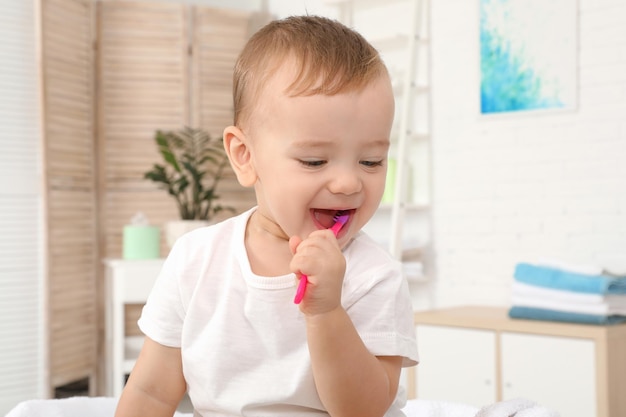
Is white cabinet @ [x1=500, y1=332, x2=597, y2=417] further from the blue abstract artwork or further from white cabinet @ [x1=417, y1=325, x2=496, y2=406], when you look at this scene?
the blue abstract artwork

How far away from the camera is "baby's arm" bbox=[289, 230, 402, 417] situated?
34.7 inches

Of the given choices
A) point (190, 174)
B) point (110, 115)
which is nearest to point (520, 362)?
point (190, 174)

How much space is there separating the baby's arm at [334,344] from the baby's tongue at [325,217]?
80mm

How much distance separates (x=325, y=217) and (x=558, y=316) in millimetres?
1900

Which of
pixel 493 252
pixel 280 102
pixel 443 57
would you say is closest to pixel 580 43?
pixel 443 57

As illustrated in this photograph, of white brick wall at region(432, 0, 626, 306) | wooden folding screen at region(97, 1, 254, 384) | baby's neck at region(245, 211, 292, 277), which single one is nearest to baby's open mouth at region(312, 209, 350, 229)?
baby's neck at region(245, 211, 292, 277)

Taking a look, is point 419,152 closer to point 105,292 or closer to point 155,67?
point 155,67

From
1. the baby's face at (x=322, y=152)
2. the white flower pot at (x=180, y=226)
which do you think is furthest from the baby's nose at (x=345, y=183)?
the white flower pot at (x=180, y=226)

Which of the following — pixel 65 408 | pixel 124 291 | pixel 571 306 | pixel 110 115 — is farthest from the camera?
pixel 110 115

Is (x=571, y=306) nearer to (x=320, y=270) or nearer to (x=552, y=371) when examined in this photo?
(x=552, y=371)

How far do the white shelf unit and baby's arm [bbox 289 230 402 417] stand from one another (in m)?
2.43

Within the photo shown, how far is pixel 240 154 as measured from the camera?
3.58 feet

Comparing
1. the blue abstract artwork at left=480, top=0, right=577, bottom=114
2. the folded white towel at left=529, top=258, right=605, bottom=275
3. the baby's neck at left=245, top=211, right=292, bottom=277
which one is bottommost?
the folded white towel at left=529, top=258, right=605, bottom=275

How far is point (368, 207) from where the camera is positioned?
1.00 meters
